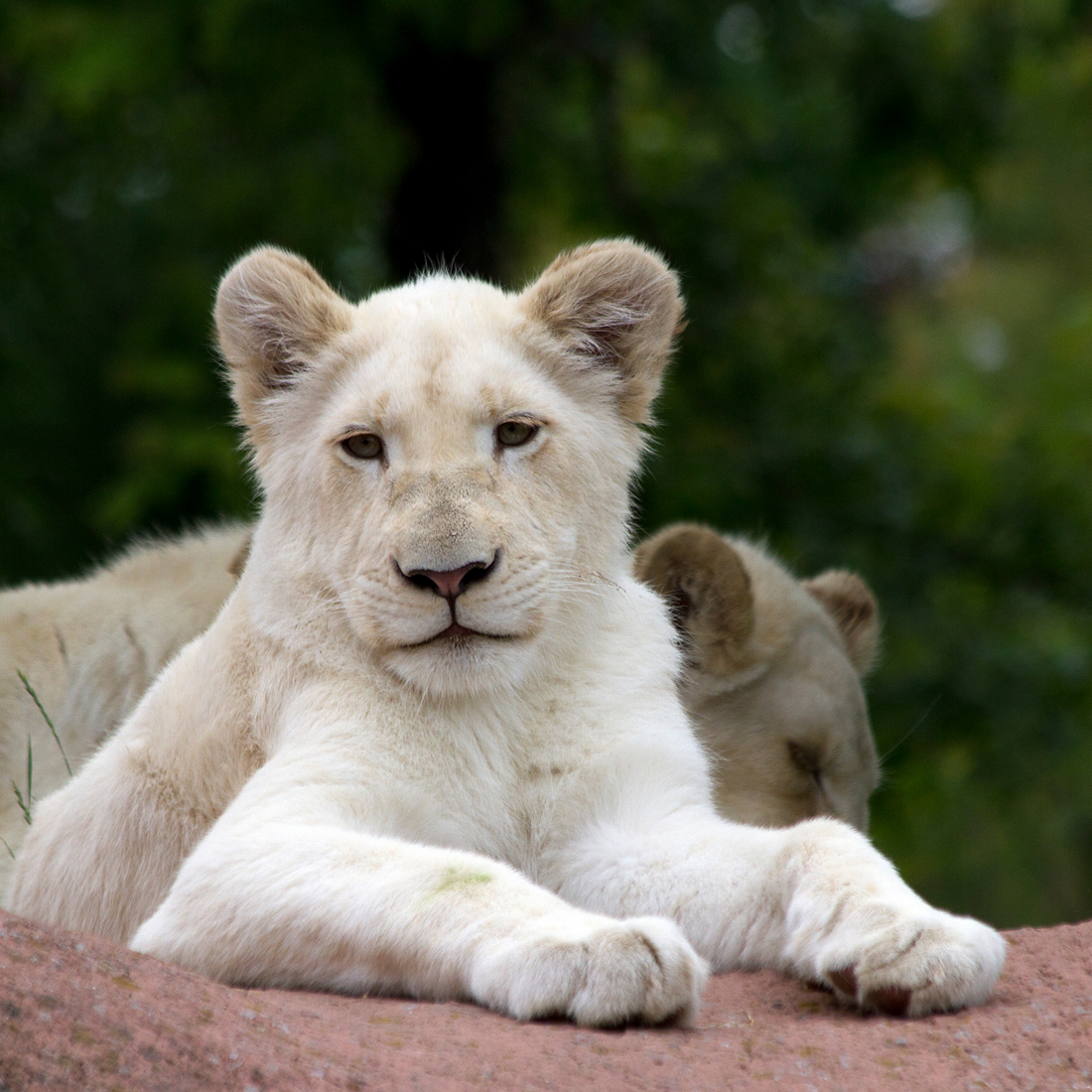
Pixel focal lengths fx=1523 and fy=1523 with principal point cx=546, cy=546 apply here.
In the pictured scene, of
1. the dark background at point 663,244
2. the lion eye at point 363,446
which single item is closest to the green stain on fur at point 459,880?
the lion eye at point 363,446

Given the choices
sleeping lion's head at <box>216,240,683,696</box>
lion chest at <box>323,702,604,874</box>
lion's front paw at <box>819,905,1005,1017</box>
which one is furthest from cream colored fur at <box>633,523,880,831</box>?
lion's front paw at <box>819,905,1005,1017</box>

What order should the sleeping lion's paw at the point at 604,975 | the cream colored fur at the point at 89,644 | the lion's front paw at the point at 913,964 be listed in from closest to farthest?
1. the sleeping lion's paw at the point at 604,975
2. the lion's front paw at the point at 913,964
3. the cream colored fur at the point at 89,644

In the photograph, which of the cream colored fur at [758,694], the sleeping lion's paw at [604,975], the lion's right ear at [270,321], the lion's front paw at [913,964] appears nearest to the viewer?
the sleeping lion's paw at [604,975]

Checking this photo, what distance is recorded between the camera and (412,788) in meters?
3.61

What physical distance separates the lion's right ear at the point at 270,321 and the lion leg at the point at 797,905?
149 centimetres

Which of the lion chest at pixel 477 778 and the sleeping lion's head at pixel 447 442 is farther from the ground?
the sleeping lion's head at pixel 447 442

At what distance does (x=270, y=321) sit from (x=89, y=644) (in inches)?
110

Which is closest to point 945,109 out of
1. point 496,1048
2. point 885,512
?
point 885,512

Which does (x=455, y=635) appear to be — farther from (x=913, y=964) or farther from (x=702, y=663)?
(x=702, y=663)

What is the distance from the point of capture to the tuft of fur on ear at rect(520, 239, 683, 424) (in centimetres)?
409

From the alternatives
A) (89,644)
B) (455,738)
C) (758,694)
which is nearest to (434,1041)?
(455,738)

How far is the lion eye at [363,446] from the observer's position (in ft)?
12.3

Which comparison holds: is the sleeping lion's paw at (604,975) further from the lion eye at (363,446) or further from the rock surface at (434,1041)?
the lion eye at (363,446)

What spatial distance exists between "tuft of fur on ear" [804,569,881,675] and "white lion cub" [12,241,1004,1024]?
8.43 ft
